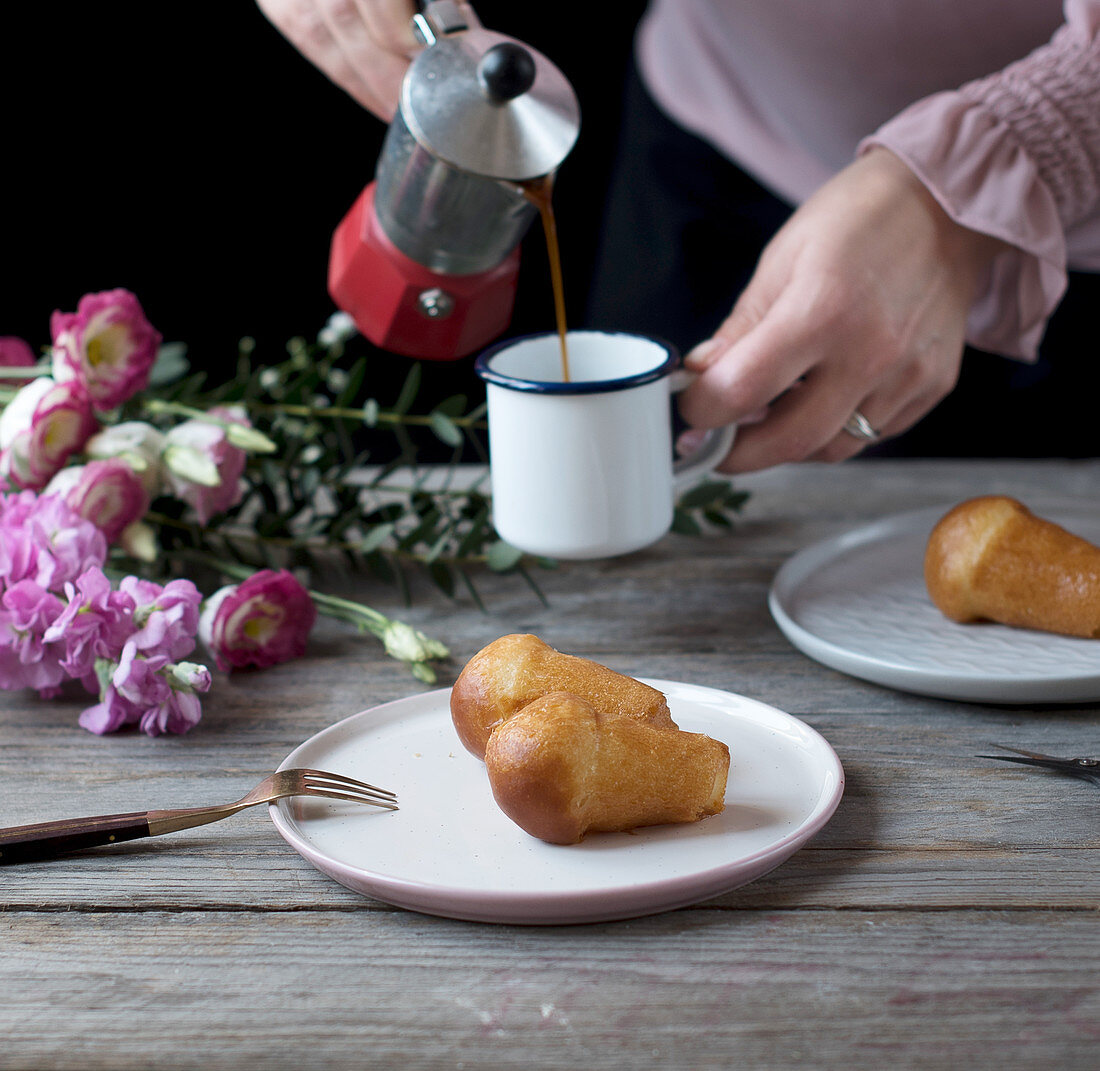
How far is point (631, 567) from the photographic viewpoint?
3.28 ft

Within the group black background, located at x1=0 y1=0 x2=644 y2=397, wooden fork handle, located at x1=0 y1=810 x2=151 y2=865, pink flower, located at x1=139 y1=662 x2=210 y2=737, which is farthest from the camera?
black background, located at x1=0 y1=0 x2=644 y2=397

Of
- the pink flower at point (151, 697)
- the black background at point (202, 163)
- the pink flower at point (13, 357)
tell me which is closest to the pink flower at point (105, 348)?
the pink flower at point (13, 357)

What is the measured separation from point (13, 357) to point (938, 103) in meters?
0.78

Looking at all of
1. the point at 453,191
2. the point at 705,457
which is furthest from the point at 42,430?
the point at 705,457

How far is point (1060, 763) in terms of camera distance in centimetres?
62

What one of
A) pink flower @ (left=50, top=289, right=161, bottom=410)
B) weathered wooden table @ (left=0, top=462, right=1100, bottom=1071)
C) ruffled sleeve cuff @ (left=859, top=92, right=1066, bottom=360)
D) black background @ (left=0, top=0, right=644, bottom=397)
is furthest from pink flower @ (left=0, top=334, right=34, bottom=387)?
black background @ (left=0, top=0, right=644, bottom=397)

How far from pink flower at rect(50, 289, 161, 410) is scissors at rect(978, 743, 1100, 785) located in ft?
2.12

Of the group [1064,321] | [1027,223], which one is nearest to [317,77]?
[1064,321]

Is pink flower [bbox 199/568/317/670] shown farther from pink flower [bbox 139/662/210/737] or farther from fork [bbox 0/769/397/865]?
fork [bbox 0/769/397/865]

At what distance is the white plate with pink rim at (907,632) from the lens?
694mm

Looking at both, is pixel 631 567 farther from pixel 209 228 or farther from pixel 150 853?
pixel 209 228

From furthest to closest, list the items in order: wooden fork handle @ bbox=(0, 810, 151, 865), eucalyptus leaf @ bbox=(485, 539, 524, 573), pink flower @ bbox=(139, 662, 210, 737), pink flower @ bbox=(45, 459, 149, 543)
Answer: eucalyptus leaf @ bbox=(485, 539, 524, 573) → pink flower @ bbox=(45, 459, 149, 543) → pink flower @ bbox=(139, 662, 210, 737) → wooden fork handle @ bbox=(0, 810, 151, 865)

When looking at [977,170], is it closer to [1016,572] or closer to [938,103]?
[938,103]

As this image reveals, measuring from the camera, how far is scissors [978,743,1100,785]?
0.61 meters
